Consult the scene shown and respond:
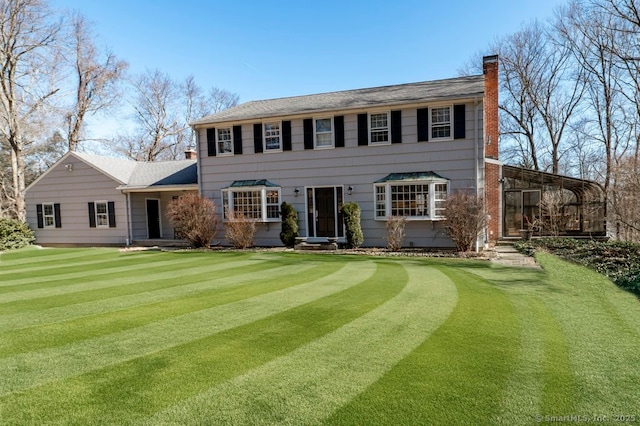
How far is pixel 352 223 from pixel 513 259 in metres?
5.39

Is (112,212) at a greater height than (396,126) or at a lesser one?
lesser

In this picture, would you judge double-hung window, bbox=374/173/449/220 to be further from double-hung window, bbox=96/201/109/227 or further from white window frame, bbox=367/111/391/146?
double-hung window, bbox=96/201/109/227

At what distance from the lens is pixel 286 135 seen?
49.7 ft

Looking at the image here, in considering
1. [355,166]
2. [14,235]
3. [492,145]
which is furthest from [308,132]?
[14,235]

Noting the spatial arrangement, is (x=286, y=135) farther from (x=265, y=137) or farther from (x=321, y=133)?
(x=321, y=133)

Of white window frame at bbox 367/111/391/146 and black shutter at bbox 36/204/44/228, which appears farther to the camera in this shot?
black shutter at bbox 36/204/44/228

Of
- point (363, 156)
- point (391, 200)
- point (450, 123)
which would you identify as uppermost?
point (450, 123)

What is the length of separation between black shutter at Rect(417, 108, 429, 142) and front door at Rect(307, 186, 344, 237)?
12.1 ft

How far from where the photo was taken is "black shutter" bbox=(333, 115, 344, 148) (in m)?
14.4

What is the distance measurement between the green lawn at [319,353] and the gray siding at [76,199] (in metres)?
11.8

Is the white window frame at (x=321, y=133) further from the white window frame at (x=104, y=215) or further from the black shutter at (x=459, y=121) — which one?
the white window frame at (x=104, y=215)

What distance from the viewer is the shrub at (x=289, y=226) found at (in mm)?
14555

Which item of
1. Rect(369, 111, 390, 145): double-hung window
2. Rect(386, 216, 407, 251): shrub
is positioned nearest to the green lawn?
Rect(386, 216, 407, 251): shrub

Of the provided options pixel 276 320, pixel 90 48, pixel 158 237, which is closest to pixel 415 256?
pixel 276 320
